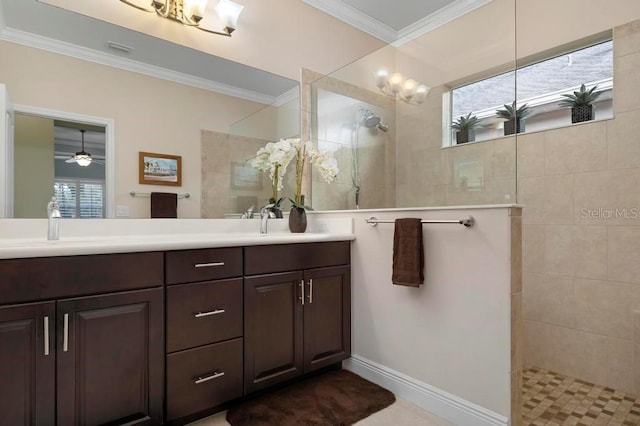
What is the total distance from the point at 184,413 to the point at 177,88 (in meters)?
1.73

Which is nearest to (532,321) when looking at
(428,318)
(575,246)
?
(575,246)

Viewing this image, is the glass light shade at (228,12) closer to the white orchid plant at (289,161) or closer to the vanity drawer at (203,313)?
the white orchid plant at (289,161)

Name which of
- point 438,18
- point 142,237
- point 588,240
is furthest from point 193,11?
point 588,240

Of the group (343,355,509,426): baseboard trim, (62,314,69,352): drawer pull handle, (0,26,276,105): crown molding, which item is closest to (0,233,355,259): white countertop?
(62,314,69,352): drawer pull handle

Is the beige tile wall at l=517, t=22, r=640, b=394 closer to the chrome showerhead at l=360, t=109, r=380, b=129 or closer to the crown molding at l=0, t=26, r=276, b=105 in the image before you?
the chrome showerhead at l=360, t=109, r=380, b=129

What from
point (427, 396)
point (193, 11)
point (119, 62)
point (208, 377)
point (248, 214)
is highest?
point (193, 11)

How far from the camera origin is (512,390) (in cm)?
147

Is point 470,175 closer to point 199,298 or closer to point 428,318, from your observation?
point 428,318

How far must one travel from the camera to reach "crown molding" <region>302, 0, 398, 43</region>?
2.86 meters

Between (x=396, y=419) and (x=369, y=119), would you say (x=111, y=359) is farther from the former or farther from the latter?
(x=369, y=119)

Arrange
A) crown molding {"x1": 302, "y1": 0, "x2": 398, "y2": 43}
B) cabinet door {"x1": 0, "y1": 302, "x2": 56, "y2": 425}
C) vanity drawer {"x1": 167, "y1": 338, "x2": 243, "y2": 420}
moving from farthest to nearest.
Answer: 1. crown molding {"x1": 302, "y1": 0, "x2": 398, "y2": 43}
2. vanity drawer {"x1": 167, "y1": 338, "x2": 243, "y2": 420}
3. cabinet door {"x1": 0, "y1": 302, "x2": 56, "y2": 425}

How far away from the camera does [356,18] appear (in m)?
3.06

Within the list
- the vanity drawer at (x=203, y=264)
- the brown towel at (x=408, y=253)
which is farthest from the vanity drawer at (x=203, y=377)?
the brown towel at (x=408, y=253)

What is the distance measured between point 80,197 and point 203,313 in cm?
86
